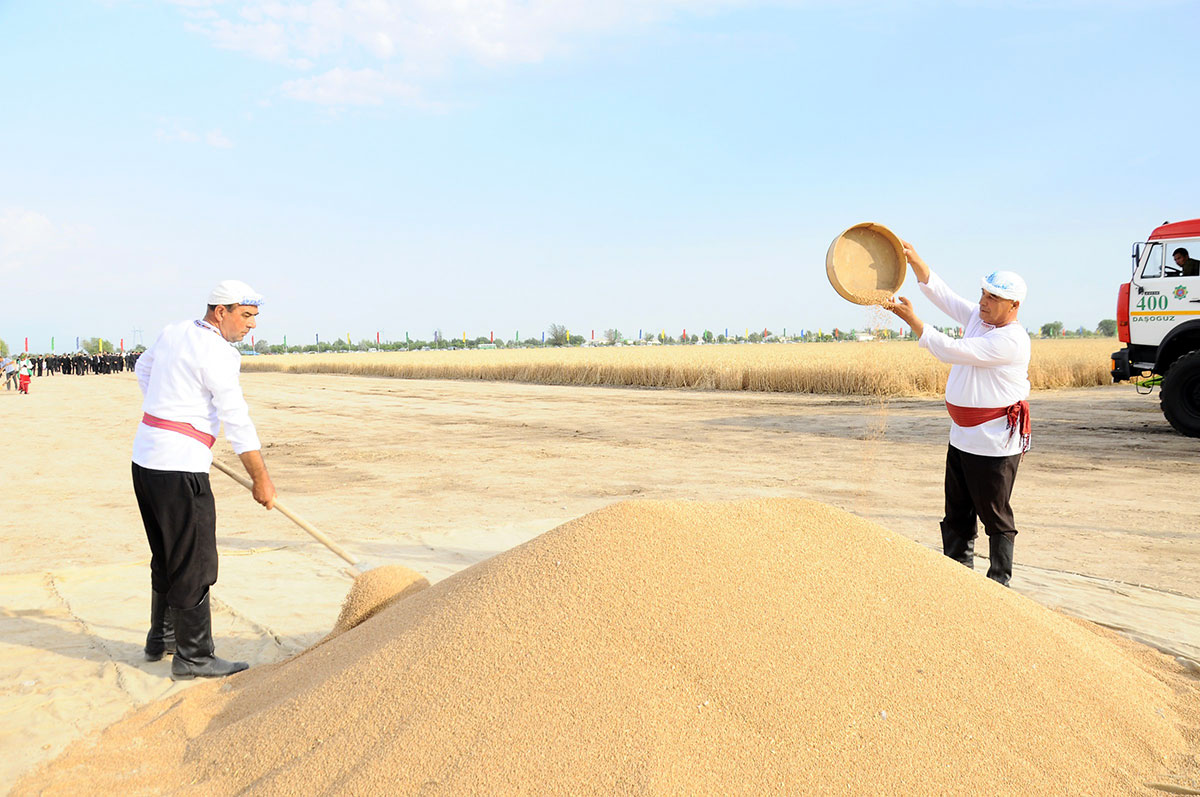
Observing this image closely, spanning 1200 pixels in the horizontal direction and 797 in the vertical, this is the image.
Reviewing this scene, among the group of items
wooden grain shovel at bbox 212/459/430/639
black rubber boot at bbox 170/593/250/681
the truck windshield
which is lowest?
black rubber boot at bbox 170/593/250/681

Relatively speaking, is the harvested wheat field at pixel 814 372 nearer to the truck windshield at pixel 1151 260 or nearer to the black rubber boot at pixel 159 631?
the truck windshield at pixel 1151 260

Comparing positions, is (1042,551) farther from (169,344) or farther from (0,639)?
Answer: (0,639)

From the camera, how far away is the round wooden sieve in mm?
3631

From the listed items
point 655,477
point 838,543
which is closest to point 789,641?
point 838,543

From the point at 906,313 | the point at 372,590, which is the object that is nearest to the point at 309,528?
the point at 372,590

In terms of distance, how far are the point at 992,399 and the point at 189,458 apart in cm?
316

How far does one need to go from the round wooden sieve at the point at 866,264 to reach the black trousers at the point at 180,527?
2.88m

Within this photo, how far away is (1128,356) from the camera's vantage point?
9102mm

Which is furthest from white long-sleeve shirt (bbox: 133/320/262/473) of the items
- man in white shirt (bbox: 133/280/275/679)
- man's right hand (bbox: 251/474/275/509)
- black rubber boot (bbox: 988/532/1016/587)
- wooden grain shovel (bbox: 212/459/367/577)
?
black rubber boot (bbox: 988/532/1016/587)

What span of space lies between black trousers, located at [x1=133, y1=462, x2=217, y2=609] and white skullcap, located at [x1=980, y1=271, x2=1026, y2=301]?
10.4 ft

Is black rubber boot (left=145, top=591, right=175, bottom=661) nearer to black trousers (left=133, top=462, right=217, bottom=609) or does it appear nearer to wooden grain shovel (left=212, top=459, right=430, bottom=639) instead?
black trousers (left=133, top=462, right=217, bottom=609)

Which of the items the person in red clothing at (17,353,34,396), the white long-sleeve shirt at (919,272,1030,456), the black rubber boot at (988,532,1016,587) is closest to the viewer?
the white long-sleeve shirt at (919,272,1030,456)

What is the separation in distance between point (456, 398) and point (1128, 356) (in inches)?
511

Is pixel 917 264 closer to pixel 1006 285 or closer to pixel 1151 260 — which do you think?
pixel 1006 285
